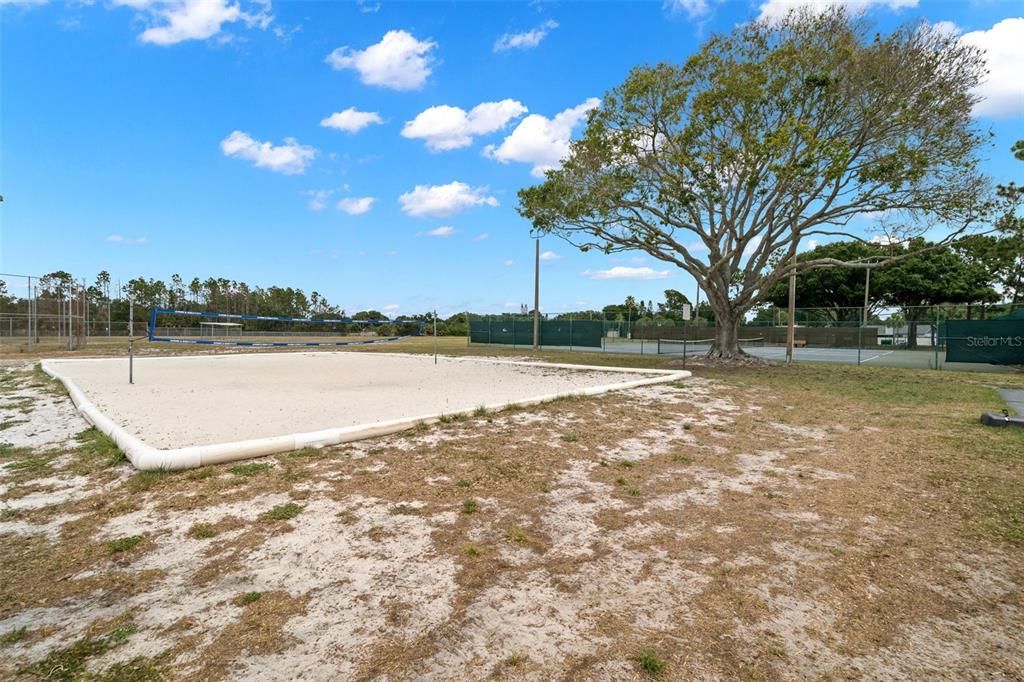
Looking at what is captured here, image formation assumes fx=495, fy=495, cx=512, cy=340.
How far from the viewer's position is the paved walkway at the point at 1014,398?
8055 millimetres

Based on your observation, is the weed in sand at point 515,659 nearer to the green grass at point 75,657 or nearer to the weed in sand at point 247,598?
the weed in sand at point 247,598

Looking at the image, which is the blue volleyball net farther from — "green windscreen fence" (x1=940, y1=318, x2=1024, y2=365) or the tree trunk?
"green windscreen fence" (x1=940, y1=318, x2=1024, y2=365)

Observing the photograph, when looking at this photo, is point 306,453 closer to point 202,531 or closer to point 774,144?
point 202,531

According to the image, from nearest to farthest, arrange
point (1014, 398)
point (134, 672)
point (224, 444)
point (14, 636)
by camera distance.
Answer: point (134, 672), point (14, 636), point (224, 444), point (1014, 398)

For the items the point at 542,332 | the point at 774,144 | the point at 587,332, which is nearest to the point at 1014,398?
the point at 774,144

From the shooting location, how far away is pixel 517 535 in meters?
3.21

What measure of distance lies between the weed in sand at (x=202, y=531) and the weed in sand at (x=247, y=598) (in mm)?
893

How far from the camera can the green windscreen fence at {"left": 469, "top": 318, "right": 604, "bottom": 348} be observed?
2867cm

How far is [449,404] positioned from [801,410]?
5.73 metres

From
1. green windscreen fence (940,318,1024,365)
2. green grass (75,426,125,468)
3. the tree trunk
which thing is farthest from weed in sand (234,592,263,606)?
green windscreen fence (940,318,1024,365)

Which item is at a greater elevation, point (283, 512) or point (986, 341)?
point (986, 341)

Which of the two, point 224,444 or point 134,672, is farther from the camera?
point 224,444

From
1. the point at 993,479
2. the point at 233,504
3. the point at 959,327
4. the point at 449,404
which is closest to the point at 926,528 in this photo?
the point at 993,479

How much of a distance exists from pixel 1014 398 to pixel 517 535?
1136 centimetres
